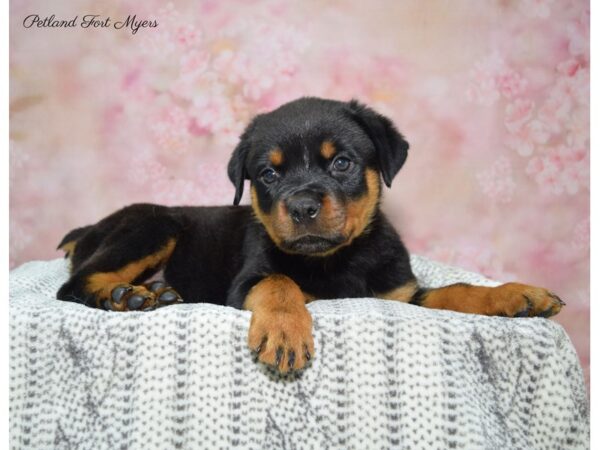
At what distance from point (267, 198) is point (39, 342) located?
1093mm

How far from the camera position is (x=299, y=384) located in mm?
1773

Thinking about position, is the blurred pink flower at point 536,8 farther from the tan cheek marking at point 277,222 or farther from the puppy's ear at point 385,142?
the tan cheek marking at point 277,222

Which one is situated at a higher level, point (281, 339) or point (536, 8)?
point (536, 8)

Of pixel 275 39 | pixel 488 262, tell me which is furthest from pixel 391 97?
pixel 488 262

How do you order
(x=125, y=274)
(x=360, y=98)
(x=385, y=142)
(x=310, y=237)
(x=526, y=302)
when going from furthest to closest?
(x=360, y=98) < (x=125, y=274) < (x=385, y=142) < (x=310, y=237) < (x=526, y=302)

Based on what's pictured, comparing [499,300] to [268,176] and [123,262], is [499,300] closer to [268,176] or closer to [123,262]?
[268,176]

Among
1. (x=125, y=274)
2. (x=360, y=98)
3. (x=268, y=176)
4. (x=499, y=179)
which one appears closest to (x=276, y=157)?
(x=268, y=176)

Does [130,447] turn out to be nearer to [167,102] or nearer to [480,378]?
[480,378]

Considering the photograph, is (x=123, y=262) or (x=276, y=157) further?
(x=123, y=262)

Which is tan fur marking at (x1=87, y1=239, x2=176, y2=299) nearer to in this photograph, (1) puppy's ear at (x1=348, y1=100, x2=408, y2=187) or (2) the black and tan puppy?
(2) the black and tan puppy

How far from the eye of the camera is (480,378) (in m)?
1.87

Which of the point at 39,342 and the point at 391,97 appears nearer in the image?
the point at 39,342

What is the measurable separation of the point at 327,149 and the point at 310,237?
1.35ft

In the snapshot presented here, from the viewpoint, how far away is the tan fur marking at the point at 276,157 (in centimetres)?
239
